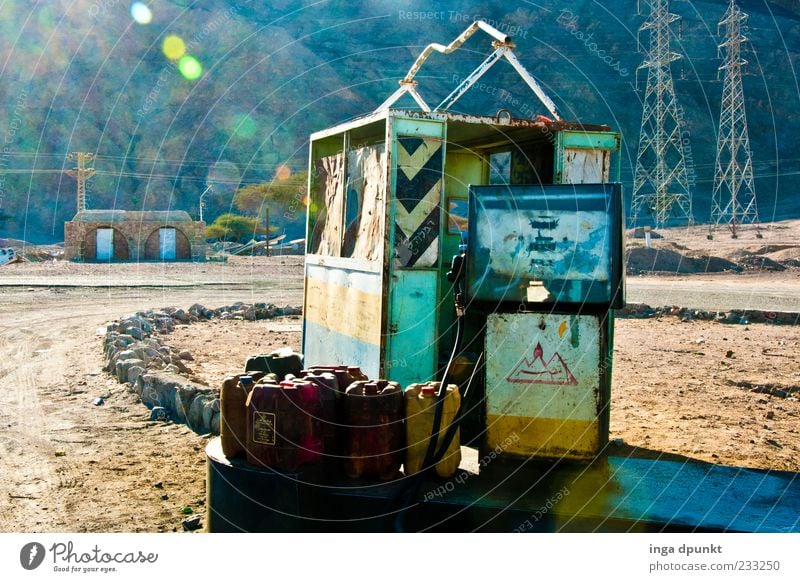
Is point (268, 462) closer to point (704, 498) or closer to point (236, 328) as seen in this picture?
point (704, 498)

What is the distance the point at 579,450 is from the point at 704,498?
2.50 ft

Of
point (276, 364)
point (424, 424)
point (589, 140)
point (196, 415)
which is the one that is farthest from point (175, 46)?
point (424, 424)

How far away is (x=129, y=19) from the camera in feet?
250

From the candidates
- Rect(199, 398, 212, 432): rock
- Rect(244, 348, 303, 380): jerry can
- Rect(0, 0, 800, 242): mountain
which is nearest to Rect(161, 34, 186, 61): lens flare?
Rect(0, 0, 800, 242): mountain

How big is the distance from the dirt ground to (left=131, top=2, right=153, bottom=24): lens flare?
233 feet

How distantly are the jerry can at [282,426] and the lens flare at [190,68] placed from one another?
245ft

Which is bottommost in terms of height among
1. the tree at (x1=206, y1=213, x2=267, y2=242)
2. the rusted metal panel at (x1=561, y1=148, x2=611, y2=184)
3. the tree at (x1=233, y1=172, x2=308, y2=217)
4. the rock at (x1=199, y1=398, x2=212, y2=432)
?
the rock at (x1=199, y1=398, x2=212, y2=432)

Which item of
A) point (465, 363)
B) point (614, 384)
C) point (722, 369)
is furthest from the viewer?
point (722, 369)

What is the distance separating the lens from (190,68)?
7850 cm

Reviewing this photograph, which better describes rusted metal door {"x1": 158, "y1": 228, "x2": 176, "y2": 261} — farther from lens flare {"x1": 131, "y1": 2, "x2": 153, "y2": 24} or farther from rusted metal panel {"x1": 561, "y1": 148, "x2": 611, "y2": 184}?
lens flare {"x1": 131, "y1": 2, "x2": 153, "y2": 24}

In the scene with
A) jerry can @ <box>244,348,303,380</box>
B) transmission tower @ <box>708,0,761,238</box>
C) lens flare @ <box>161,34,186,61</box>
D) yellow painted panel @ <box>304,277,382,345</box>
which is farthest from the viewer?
lens flare @ <box>161,34,186,61</box>

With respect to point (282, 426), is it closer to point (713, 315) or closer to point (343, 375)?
point (343, 375)

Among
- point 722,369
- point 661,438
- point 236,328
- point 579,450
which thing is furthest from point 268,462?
point 236,328

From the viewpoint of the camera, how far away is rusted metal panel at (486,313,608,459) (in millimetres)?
4852
